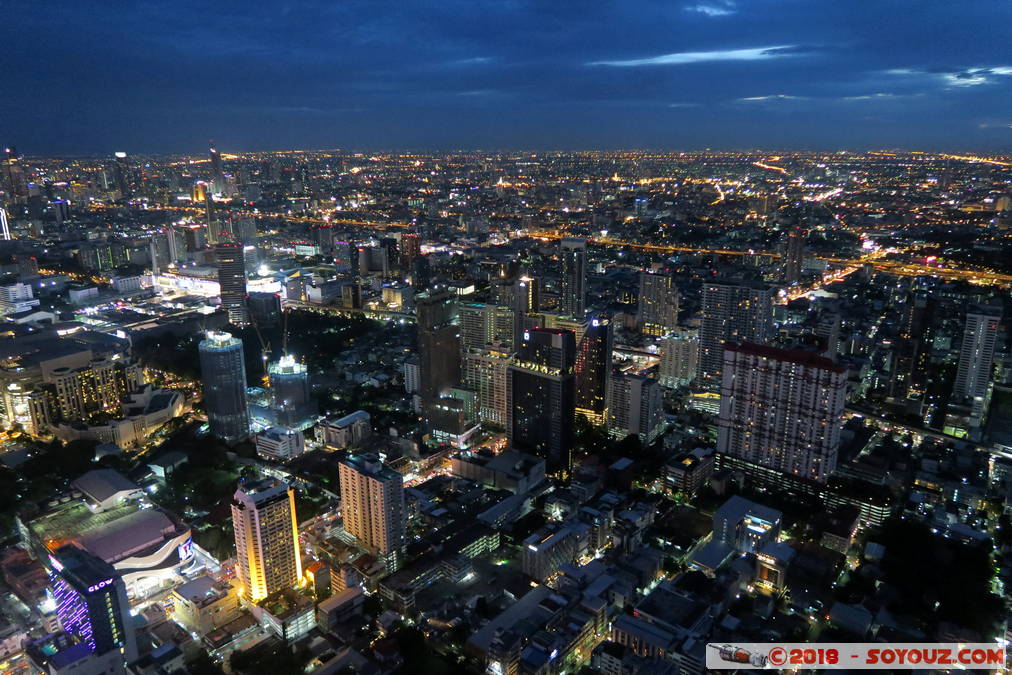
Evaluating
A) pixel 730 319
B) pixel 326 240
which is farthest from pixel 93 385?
pixel 326 240

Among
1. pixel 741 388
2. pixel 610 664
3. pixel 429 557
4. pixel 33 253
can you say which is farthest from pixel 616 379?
pixel 33 253

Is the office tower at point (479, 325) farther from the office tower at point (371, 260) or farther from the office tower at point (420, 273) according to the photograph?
the office tower at point (371, 260)

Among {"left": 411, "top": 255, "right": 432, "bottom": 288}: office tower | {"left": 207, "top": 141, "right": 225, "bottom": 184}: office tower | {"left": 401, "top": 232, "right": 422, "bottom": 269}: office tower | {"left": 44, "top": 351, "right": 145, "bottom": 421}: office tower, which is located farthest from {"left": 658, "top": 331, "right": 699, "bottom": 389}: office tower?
{"left": 207, "top": 141, "right": 225, "bottom": 184}: office tower

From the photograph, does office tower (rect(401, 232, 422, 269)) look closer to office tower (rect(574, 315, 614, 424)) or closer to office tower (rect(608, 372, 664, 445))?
office tower (rect(574, 315, 614, 424))

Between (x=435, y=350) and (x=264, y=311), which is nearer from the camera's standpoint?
(x=435, y=350)

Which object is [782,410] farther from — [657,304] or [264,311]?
[264,311]

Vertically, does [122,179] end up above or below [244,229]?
above

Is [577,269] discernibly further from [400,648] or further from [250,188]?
[250,188]

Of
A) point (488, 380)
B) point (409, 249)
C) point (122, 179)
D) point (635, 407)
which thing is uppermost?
point (122, 179)
